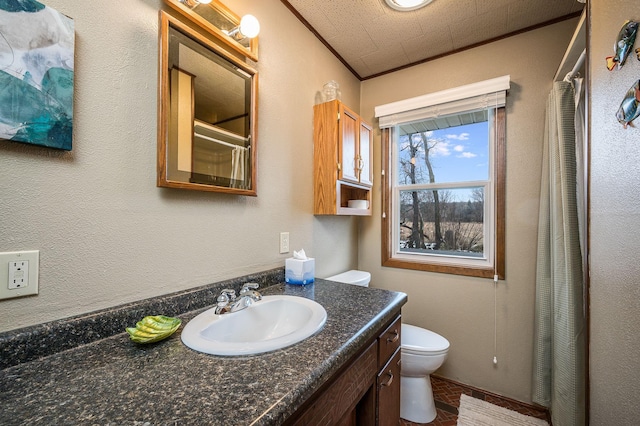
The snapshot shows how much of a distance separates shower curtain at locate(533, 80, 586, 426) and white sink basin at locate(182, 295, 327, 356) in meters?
1.40

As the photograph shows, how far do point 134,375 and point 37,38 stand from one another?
0.90 metres

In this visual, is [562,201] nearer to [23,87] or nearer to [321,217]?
[321,217]

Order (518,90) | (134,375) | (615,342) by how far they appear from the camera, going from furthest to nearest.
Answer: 1. (518,90)
2. (615,342)
3. (134,375)

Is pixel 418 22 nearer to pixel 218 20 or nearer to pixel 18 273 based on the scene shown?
pixel 218 20

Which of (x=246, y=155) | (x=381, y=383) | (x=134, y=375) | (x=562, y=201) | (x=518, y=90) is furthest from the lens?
(x=518, y=90)

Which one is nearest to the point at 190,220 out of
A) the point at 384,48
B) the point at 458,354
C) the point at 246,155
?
the point at 246,155

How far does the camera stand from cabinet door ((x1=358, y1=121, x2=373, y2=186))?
1.96 meters

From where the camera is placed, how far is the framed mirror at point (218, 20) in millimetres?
1026

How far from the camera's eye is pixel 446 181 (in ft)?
6.89

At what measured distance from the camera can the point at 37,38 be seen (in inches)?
27.4

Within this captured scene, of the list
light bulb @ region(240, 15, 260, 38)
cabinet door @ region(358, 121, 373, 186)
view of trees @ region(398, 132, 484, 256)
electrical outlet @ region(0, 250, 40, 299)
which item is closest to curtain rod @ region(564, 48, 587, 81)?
view of trees @ region(398, 132, 484, 256)

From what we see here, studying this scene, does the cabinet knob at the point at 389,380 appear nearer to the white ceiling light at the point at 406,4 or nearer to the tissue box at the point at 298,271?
the tissue box at the point at 298,271

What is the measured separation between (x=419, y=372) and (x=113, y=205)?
1.78 m

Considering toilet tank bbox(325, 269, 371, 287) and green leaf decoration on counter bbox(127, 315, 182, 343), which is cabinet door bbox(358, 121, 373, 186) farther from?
green leaf decoration on counter bbox(127, 315, 182, 343)
